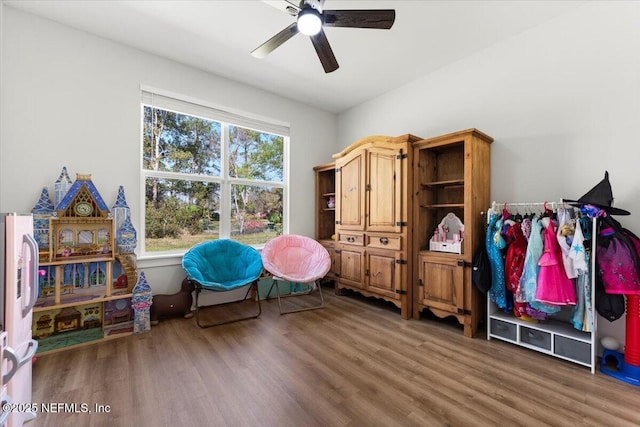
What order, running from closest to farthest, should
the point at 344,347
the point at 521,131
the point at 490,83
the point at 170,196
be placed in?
the point at 344,347, the point at 521,131, the point at 490,83, the point at 170,196

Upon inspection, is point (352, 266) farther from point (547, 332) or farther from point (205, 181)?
point (205, 181)

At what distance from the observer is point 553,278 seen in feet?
6.94

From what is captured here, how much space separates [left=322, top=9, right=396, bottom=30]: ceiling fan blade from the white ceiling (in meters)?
0.51

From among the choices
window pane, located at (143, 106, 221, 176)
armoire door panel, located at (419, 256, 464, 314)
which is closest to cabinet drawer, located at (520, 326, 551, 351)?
armoire door panel, located at (419, 256, 464, 314)

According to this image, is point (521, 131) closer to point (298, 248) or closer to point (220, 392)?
point (298, 248)

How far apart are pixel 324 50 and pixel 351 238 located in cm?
228

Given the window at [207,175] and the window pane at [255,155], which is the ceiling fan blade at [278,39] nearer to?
the window at [207,175]

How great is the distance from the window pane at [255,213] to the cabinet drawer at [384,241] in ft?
5.01

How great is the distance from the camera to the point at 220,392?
5.71 feet

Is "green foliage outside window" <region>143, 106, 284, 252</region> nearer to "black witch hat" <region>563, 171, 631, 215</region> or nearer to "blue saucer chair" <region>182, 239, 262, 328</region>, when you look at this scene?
"blue saucer chair" <region>182, 239, 262, 328</region>

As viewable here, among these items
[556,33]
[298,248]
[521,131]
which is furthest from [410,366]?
[556,33]

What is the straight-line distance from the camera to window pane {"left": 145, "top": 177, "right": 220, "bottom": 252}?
3.12 meters

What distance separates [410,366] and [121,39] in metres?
4.15

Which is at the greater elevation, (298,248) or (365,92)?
(365,92)
